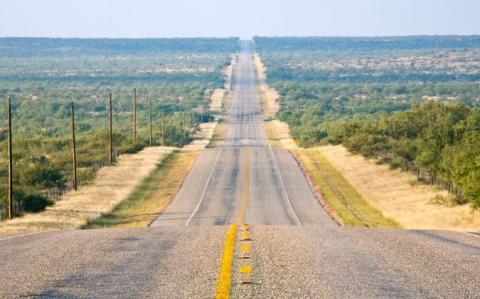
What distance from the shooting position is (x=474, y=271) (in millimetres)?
13617

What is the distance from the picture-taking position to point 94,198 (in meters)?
47.5

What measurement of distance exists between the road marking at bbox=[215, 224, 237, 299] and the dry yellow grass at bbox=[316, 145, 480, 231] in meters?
14.6

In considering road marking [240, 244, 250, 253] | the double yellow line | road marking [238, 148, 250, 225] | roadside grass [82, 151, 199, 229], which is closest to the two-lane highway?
road marking [238, 148, 250, 225]

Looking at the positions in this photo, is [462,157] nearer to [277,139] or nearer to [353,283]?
[353,283]

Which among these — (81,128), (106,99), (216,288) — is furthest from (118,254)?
(106,99)

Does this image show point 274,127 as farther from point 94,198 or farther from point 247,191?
point 94,198

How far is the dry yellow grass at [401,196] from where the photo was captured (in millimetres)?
35000

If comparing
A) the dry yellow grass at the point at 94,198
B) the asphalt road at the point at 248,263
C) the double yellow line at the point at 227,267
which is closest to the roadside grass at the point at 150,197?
the dry yellow grass at the point at 94,198

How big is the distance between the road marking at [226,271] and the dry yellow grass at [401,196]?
573 inches

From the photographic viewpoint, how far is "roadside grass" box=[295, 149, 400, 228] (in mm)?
39253

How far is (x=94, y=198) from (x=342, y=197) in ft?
45.8

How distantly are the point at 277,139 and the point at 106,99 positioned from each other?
8674cm

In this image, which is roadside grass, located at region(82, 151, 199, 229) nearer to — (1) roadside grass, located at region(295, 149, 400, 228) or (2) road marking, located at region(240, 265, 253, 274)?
(1) roadside grass, located at region(295, 149, 400, 228)

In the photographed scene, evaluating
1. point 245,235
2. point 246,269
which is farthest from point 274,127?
point 246,269
